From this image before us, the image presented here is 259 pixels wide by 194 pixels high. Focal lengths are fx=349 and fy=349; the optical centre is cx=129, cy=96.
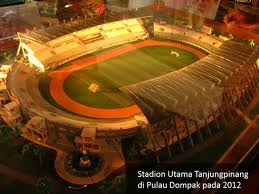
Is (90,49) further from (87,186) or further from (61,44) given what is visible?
(87,186)

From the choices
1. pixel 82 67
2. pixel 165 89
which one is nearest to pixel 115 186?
pixel 165 89

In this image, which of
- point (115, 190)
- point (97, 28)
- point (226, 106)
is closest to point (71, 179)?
point (115, 190)

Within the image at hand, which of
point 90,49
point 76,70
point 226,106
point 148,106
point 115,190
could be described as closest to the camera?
point 115,190

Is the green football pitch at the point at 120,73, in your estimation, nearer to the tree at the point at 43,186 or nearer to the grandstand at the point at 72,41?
the grandstand at the point at 72,41

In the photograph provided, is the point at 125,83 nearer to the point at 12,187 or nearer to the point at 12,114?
the point at 12,114

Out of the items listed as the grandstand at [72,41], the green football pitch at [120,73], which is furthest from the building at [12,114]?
the grandstand at [72,41]

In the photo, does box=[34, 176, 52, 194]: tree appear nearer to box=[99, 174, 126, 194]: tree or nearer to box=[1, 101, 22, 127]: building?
box=[99, 174, 126, 194]: tree
